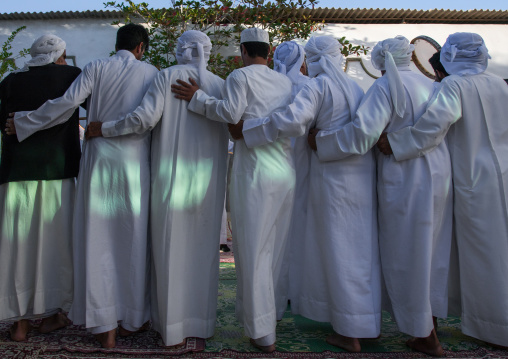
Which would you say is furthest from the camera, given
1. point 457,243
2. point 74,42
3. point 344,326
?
point 74,42

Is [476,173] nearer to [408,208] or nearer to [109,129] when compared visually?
[408,208]

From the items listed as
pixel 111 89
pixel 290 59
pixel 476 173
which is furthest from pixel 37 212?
pixel 476 173

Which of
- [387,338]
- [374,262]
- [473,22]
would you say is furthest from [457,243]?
[473,22]

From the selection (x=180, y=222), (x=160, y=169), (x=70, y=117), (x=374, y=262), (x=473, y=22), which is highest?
(x=473, y=22)

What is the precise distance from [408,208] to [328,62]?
3.19 feet

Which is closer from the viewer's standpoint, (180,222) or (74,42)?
(180,222)

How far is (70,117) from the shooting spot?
3.03m

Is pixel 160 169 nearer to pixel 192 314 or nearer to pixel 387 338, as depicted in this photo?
pixel 192 314

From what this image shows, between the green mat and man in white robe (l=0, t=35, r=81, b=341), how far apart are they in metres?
0.97

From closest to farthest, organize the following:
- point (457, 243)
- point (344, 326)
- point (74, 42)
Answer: point (344, 326), point (457, 243), point (74, 42)

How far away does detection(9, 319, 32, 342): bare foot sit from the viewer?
2813 mm

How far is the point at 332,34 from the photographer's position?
10578 mm

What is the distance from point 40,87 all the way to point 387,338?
252 cm

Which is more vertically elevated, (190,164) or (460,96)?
(460,96)
